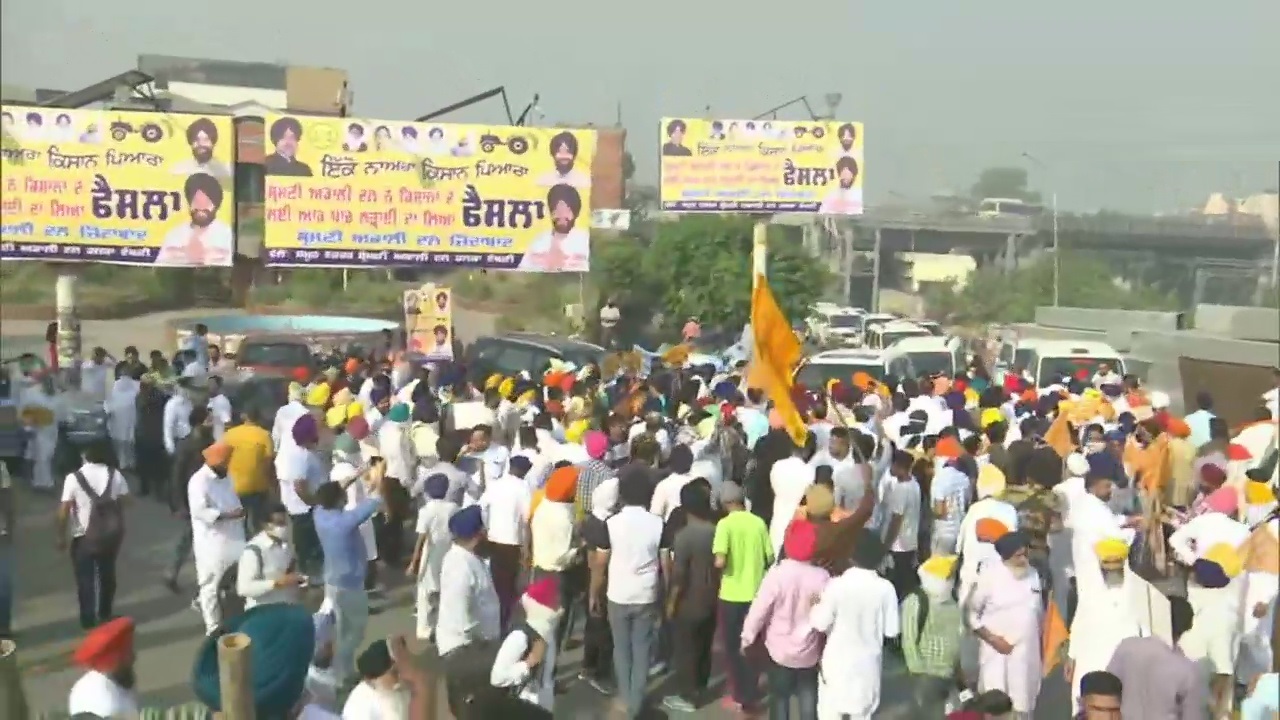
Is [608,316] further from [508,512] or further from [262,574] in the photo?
[262,574]

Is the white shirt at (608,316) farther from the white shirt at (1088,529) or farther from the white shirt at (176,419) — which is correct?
the white shirt at (1088,529)

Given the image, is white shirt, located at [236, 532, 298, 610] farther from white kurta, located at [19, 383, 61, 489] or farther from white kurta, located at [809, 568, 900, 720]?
white kurta, located at [19, 383, 61, 489]

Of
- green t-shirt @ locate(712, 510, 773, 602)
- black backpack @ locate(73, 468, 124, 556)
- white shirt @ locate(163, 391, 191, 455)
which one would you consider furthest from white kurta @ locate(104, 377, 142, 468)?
green t-shirt @ locate(712, 510, 773, 602)

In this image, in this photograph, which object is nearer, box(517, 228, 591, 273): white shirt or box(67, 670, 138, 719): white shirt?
box(67, 670, 138, 719): white shirt

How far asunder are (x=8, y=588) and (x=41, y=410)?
4.51 meters

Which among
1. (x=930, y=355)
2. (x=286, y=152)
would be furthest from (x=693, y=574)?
(x=286, y=152)

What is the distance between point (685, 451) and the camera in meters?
7.79

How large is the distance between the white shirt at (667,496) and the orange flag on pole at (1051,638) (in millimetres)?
2124

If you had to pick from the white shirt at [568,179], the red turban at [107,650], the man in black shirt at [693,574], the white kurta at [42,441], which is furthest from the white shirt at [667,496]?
the white shirt at [568,179]

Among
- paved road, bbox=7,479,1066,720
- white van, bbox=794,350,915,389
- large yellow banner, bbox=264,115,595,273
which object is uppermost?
large yellow banner, bbox=264,115,595,273

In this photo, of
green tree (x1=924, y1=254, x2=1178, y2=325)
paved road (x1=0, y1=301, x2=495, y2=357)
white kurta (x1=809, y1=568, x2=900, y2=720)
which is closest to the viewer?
white kurta (x1=809, y1=568, x2=900, y2=720)

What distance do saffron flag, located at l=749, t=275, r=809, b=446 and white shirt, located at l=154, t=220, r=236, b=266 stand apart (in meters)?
10.7

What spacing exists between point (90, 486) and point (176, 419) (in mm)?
3244

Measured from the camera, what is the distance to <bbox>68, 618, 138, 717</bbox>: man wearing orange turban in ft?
16.0
